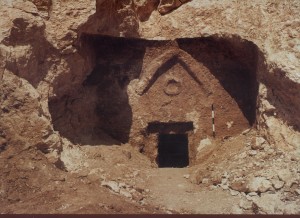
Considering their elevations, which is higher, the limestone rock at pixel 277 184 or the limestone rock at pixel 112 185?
the limestone rock at pixel 277 184

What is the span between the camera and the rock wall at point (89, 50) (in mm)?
5078

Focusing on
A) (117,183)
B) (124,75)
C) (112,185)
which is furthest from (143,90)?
(112,185)

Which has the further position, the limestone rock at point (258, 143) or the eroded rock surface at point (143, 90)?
the limestone rock at point (258, 143)

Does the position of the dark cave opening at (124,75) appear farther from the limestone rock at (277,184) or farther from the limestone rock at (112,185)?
the limestone rock at (277,184)

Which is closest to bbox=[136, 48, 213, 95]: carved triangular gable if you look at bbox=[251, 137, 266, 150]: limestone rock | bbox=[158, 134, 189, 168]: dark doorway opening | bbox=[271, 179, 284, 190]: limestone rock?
bbox=[251, 137, 266, 150]: limestone rock

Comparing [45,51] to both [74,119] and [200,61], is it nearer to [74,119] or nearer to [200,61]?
[74,119]

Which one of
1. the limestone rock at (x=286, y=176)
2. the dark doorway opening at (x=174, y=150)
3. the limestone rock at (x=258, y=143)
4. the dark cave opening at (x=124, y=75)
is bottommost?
the dark doorway opening at (x=174, y=150)

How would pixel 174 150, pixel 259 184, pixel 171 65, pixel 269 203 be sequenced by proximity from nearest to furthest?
1. pixel 269 203
2. pixel 259 184
3. pixel 171 65
4. pixel 174 150

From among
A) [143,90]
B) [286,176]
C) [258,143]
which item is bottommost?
[286,176]

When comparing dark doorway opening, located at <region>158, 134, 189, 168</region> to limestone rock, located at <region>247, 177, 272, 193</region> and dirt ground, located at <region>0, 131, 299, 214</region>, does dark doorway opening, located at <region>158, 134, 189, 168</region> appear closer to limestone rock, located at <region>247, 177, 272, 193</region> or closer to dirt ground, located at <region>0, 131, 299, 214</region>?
dirt ground, located at <region>0, 131, 299, 214</region>

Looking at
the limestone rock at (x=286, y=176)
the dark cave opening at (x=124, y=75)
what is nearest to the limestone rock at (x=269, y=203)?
the limestone rock at (x=286, y=176)

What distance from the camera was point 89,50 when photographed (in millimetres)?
6891

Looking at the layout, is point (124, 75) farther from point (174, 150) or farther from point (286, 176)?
Result: point (286, 176)

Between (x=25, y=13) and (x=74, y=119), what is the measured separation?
6.69 feet
